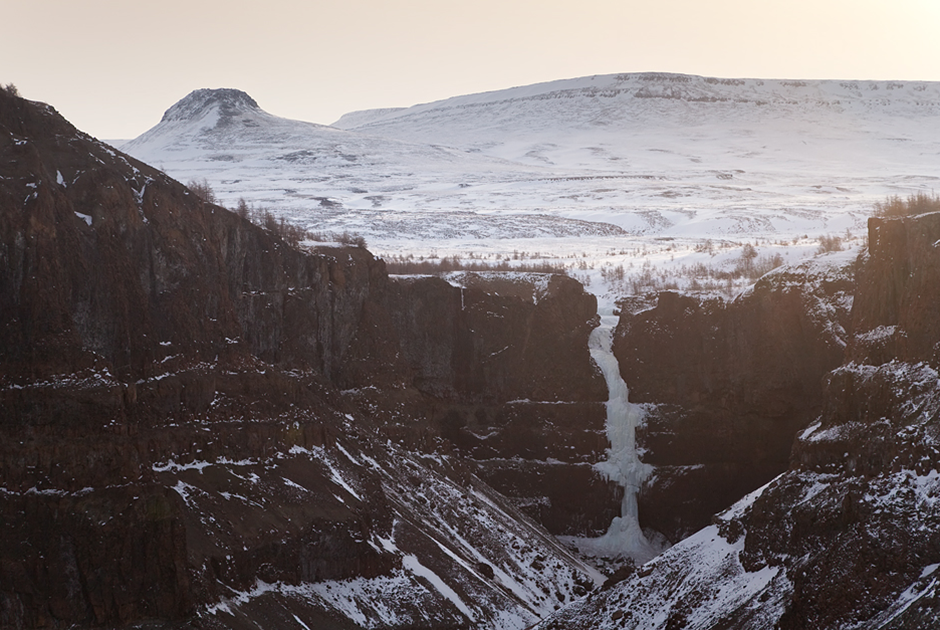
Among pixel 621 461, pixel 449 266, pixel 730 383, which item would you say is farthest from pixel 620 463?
pixel 449 266

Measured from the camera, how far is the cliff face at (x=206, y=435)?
49531 mm

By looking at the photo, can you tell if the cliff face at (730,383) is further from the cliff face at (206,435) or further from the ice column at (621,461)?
the cliff face at (206,435)

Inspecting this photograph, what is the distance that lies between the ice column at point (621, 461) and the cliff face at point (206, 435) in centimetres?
1187

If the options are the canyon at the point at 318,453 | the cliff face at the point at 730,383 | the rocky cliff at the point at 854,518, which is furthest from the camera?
the cliff face at the point at 730,383

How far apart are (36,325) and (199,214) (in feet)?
47.3

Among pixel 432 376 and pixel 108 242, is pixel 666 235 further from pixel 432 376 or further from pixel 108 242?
pixel 108 242

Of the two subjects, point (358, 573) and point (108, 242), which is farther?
point (358, 573)

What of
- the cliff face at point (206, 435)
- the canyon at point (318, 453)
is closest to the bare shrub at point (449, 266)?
the canyon at point (318, 453)

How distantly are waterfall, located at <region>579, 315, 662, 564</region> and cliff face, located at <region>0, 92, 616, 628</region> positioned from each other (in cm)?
1142

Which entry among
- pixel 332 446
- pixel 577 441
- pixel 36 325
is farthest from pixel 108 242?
pixel 577 441

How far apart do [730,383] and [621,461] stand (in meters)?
9.43

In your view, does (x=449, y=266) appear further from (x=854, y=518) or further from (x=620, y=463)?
(x=854, y=518)

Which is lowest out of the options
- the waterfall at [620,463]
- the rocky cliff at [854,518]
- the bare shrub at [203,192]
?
the waterfall at [620,463]

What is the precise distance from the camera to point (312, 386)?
240 ft
